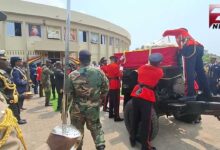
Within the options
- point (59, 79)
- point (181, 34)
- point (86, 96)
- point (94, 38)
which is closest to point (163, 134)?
point (181, 34)

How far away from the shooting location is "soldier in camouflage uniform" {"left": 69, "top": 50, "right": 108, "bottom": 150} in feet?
12.8

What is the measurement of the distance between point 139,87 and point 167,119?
8.02 ft

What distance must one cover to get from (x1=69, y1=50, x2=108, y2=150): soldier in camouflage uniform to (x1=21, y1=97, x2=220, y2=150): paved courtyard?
99 cm

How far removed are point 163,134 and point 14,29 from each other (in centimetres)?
2491

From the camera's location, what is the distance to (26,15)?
27.9 m

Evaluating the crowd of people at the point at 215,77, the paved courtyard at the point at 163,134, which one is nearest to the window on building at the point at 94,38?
the crowd of people at the point at 215,77

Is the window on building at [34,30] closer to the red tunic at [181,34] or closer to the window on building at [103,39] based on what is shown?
the window on building at [103,39]

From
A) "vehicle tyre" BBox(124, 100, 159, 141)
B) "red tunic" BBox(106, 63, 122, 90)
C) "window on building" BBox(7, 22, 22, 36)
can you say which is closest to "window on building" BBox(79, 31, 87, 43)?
"window on building" BBox(7, 22, 22, 36)

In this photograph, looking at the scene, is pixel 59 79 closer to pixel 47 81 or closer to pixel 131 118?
pixel 47 81

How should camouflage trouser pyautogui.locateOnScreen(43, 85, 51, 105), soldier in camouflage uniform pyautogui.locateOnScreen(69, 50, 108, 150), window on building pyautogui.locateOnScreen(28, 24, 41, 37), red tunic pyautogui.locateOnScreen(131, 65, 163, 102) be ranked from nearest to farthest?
soldier in camouflage uniform pyautogui.locateOnScreen(69, 50, 108, 150) → red tunic pyautogui.locateOnScreen(131, 65, 163, 102) → camouflage trouser pyautogui.locateOnScreen(43, 85, 51, 105) → window on building pyautogui.locateOnScreen(28, 24, 41, 37)

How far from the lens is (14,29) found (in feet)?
89.4

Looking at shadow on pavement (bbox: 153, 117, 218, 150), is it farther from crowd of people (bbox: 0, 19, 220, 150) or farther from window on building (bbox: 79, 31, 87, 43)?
window on building (bbox: 79, 31, 87, 43)

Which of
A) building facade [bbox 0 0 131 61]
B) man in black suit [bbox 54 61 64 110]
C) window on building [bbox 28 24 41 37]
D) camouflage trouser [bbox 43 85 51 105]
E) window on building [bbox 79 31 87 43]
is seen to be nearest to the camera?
man in black suit [bbox 54 61 64 110]

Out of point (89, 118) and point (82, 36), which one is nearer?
point (89, 118)
